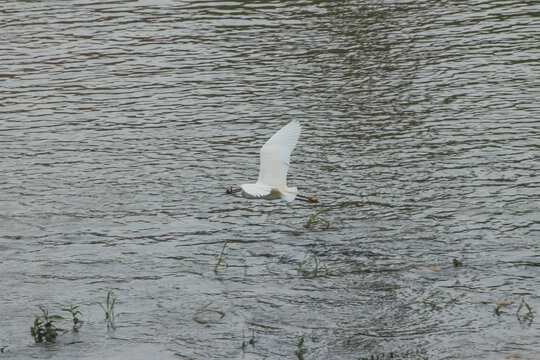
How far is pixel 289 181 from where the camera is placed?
9508 mm

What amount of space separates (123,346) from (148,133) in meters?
5.48

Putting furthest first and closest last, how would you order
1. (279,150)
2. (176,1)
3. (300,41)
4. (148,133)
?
(176,1)
(300,41)
(148,133)
(279,150)

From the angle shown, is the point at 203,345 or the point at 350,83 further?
the point at 350,83

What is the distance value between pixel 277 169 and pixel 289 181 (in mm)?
1073

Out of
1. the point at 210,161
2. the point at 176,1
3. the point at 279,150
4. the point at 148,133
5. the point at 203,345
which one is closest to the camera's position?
the point at 203,345

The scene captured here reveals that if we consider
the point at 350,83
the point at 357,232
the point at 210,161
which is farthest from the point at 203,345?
the point at 350,83

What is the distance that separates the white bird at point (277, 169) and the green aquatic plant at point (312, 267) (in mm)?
834

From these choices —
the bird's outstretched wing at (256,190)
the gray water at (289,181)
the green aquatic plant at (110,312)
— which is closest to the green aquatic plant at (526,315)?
the gray water at (289,181)

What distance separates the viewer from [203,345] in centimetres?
631

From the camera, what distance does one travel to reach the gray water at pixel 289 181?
657 cm

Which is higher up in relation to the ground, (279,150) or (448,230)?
(279,150)

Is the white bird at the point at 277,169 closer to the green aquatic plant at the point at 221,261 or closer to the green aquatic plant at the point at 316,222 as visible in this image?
the green aquatic plant at the point at 316,222

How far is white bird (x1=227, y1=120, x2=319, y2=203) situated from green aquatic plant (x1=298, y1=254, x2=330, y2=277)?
83 centimetres

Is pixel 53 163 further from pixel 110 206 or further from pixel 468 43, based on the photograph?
pixel 468 43
